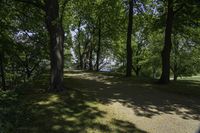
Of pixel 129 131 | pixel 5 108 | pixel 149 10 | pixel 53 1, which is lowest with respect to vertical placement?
pixel 129 131

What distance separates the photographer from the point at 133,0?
61.9 feet

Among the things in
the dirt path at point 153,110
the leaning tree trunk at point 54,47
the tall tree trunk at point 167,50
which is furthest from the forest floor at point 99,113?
the tall tree trunk at point 167,50

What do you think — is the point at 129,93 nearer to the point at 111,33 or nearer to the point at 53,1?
the point at 53,1

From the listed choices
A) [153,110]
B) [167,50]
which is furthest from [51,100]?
[167,50]

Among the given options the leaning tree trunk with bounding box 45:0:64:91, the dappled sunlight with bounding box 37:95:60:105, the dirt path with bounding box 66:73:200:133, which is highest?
the leaning tree trunk with bounding box 45:0:64:91

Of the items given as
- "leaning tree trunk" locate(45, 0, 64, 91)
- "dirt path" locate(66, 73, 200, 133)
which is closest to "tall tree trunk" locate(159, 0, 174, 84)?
"dirt path" locate(66, 73, 200, 133)

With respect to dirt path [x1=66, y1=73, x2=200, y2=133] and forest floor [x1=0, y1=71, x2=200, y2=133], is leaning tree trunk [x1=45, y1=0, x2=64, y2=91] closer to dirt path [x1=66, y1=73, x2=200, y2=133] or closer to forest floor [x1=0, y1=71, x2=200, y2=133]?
forest floor [x1=0, y1=71, x2=200, y2=133]

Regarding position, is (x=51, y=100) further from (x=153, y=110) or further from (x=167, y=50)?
(x=167, y=50)

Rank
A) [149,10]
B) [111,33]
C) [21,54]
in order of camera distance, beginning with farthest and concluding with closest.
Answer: [111,33] < [21,54] < [149,10]

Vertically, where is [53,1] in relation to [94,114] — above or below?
above

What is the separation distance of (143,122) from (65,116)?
224 cm

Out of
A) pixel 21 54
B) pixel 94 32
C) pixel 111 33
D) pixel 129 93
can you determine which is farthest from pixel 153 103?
pixel 94 32

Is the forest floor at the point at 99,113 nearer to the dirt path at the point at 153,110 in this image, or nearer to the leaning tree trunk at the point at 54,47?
the dirt path at the point at 153,110

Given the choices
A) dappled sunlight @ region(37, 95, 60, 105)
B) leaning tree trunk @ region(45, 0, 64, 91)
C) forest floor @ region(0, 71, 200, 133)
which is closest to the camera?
forest floor @ region(0, 71, 200, 133)
